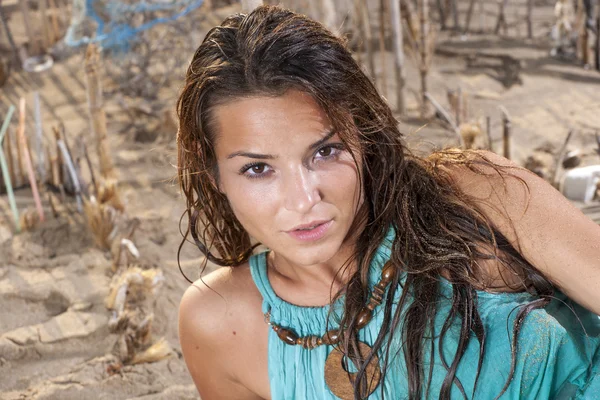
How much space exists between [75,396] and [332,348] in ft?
3.59

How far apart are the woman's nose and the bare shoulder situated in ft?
1.39

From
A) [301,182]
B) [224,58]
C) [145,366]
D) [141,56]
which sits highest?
[224,58]

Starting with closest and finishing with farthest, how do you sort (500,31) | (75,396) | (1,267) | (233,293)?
(233,293)
(75,396)
(1,267)
(500,31)

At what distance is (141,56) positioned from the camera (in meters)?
4.97

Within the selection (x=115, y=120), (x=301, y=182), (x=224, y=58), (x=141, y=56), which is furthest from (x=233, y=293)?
(x=141, y=56)

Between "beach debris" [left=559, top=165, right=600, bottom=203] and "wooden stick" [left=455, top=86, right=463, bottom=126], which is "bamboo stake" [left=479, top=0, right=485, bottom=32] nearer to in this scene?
"wooden stick" [left=455, top=86, right=463, bottom=126]

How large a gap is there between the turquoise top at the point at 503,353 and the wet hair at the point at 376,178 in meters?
0.02

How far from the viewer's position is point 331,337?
1.73 meters

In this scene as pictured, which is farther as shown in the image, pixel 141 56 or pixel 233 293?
pixel 141 56

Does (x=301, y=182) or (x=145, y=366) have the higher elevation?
(x=301, y=182)

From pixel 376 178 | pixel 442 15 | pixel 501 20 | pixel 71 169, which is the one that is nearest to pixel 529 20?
pixel 501 20

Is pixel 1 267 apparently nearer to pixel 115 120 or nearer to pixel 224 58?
pixel 115 120

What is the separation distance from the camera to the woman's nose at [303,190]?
5.05ft

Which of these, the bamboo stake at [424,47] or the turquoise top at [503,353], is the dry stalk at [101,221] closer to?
the turquoise top at [503,353]
